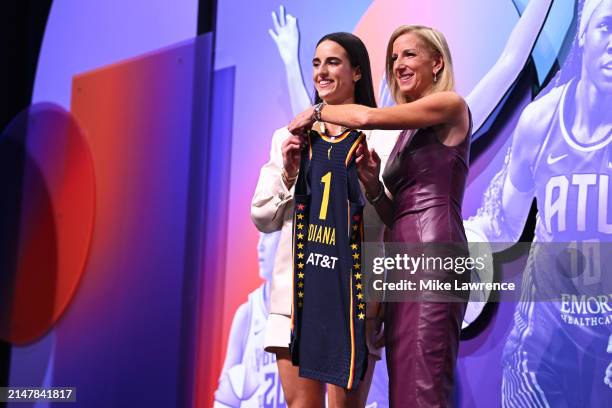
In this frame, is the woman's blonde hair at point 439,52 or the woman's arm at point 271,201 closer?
the woman's blonde hair at point 439,52

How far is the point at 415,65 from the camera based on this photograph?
2340 millimetres

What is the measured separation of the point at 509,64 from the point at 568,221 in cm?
68

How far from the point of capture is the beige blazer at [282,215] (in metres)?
2.47

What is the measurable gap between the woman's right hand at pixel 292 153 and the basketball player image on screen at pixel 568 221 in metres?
1.09

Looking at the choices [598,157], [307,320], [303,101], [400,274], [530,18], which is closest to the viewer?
[400,274]

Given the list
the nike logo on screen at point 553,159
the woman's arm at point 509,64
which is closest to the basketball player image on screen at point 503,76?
the woman's arm at point 509,64

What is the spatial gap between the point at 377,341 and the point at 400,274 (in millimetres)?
329

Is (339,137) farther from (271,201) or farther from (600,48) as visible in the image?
(600,48)

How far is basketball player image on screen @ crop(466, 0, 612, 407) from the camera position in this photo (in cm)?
292

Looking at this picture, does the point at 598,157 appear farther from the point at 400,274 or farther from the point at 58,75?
the point at 58,75

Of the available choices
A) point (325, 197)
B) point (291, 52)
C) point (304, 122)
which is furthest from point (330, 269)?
point (291, 52)

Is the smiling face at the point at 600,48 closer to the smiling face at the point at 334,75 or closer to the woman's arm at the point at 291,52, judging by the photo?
the smiling face at the point at 334,75

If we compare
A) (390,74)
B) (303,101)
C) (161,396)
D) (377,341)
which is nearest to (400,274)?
(377,341)

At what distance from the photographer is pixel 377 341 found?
2.43 m
